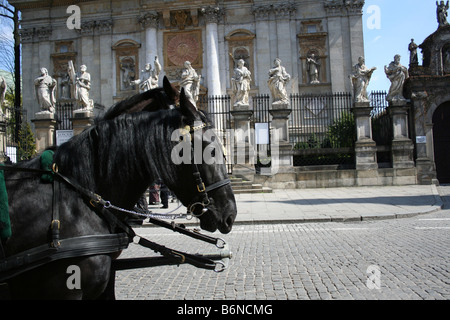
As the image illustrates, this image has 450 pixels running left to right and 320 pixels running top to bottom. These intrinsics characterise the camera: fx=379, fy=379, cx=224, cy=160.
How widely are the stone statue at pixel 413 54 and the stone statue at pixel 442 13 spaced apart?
1.94 m

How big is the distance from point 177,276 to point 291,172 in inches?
504

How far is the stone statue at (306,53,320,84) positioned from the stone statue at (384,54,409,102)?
11499 millimetres

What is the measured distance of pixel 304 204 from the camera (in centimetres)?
1233

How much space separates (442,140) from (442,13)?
7.55m

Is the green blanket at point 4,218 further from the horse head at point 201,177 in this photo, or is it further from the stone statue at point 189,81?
the stone statue at point 189,81

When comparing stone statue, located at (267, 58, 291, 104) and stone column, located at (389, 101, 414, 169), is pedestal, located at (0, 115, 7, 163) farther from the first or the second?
stone column, located at (389, 101, 414, 169)

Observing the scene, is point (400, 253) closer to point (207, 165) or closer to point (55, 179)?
point (207, 165)

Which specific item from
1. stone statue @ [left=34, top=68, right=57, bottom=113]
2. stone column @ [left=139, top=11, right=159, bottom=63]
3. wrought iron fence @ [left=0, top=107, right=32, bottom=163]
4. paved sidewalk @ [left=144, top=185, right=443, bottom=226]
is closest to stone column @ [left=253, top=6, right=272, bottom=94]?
stone column @ [left=139, top=11, right=159, bottom=63]

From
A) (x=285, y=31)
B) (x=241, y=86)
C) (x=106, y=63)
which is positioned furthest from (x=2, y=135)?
(x=285, y=31)

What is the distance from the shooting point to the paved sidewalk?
9672mm

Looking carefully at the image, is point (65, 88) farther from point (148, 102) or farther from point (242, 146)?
point (148, 102)

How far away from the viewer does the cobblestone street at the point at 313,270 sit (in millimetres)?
4094
